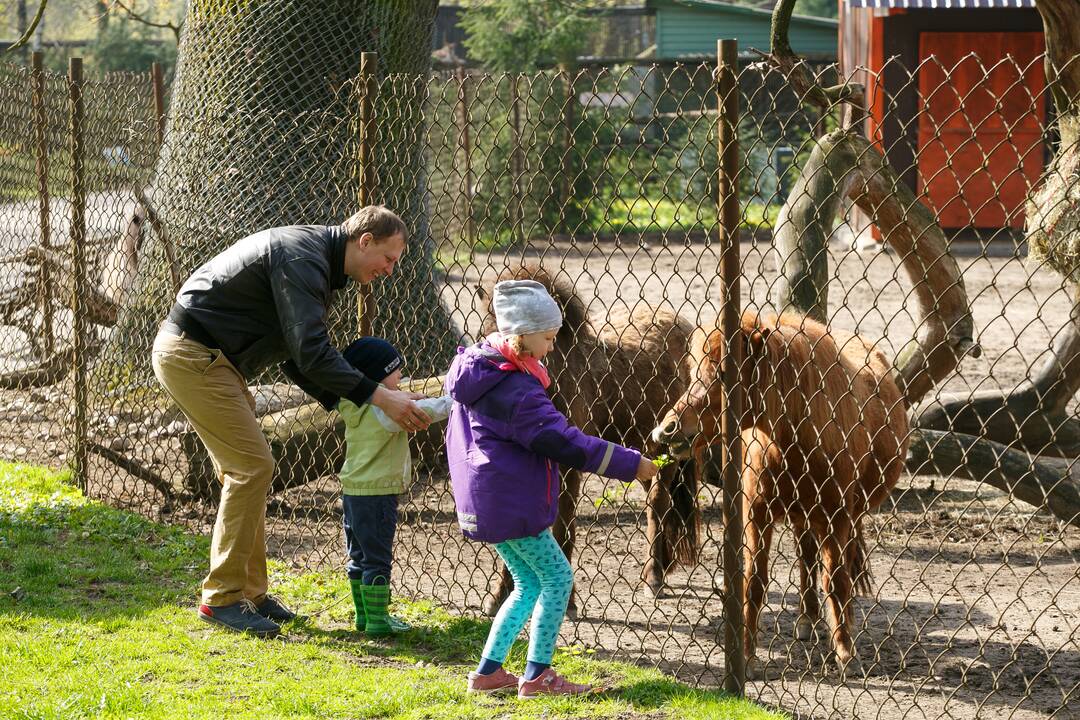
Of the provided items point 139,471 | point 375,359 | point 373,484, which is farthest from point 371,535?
point 139,471

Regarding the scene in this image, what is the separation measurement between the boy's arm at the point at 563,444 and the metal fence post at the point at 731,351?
1.59 feet

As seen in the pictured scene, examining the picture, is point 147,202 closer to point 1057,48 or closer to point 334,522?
→ point 334,522

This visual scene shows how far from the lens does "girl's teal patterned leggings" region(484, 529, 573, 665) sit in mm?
4430

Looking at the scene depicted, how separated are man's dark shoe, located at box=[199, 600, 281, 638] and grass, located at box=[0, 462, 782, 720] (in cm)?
6

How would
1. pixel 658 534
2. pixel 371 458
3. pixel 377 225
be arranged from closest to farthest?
pixel 377 225
pixel 371 458
pixel 658 534

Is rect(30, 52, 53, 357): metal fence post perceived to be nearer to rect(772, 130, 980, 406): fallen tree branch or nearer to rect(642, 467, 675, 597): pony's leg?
rect(642, 467, 675, 597): pony's leg

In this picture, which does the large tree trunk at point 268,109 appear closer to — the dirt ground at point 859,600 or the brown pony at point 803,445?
the dirt ground at point 859,600

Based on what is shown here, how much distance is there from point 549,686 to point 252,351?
188cm

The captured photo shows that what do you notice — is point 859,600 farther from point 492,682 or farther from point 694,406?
point 492,682

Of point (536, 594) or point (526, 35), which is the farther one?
point (526, 35)

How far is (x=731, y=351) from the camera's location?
445 cm

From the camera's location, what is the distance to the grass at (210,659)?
4500mm

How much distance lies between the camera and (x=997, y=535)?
7.03 meters

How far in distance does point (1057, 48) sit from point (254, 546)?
4510 mm
